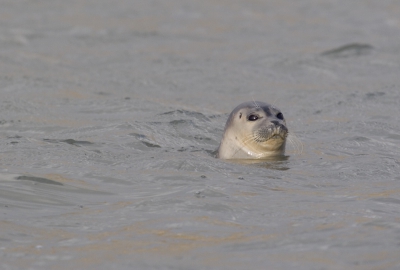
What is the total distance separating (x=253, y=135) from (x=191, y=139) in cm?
137

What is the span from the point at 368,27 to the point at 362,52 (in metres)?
2.95

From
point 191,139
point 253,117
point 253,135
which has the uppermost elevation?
point 253,117

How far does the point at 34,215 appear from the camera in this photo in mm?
5750

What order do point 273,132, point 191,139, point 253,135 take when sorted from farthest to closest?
point 191,139 < point 253,135 < point 273,132

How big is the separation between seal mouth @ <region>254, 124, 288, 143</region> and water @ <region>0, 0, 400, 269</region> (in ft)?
0.74

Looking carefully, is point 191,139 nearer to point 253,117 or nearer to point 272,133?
point 253,117

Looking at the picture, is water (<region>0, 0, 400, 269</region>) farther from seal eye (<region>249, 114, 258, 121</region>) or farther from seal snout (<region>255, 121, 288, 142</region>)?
seal eye (<region>249, 114, 258, 121</region>)

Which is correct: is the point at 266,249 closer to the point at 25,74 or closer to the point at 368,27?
the point at 25,74

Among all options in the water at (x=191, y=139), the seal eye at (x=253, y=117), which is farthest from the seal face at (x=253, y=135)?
the water at (x=191, y=139)

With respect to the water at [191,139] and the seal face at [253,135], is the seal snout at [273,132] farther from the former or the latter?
the water at [191,139]

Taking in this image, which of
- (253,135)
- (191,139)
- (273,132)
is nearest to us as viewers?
(273,132)

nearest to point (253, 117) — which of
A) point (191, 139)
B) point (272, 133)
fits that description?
point (272, 133)

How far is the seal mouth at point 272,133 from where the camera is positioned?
299 inches

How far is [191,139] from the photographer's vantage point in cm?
913
